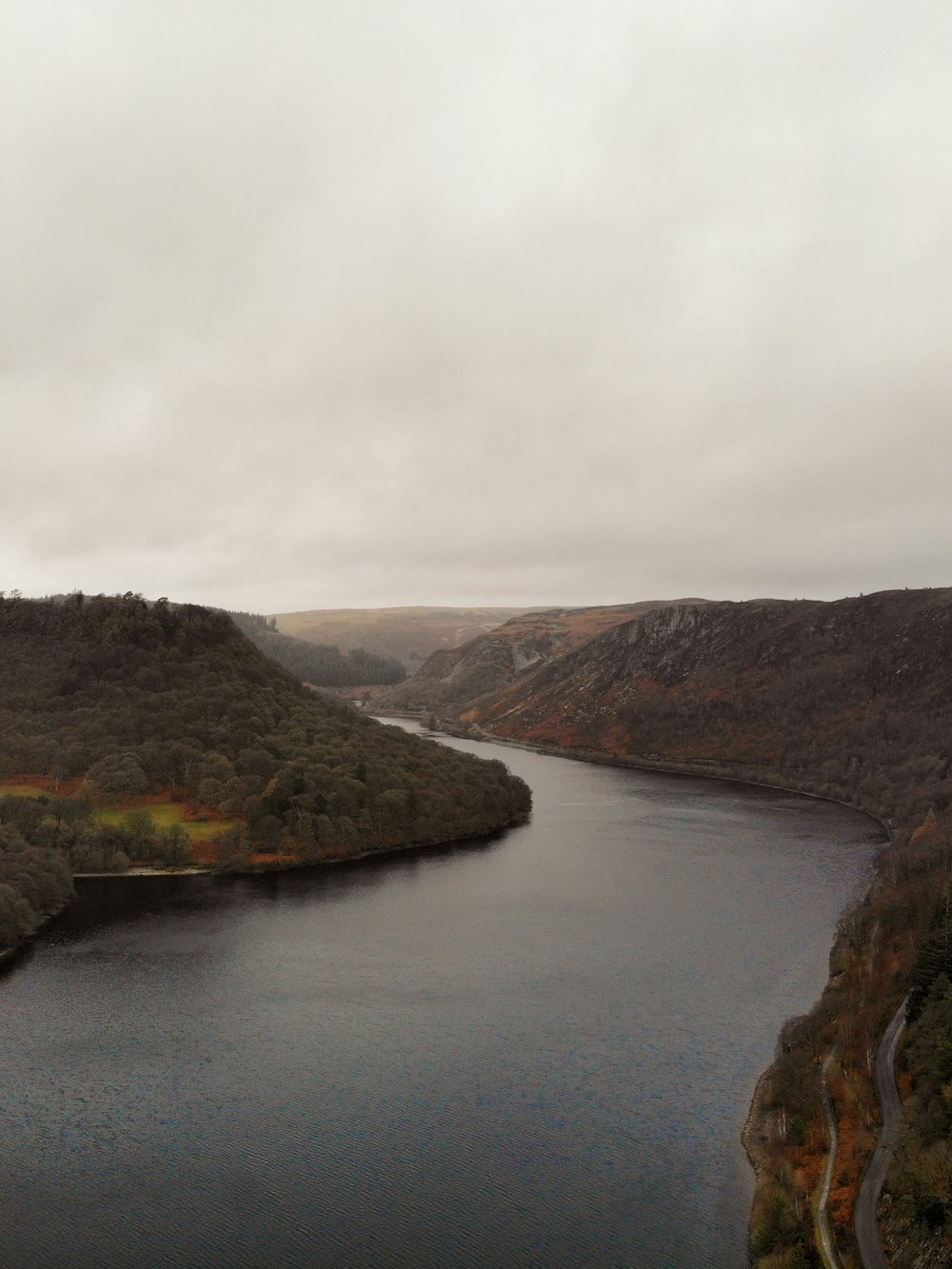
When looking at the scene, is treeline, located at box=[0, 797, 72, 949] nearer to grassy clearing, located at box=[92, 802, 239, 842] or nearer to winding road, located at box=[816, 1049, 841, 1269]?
grassy clearing, located at box=[92, 802, 239, 842]

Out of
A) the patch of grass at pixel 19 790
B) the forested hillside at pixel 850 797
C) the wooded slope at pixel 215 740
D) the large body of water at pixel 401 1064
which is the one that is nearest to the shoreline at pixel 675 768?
the forested hillside at pixel 850 797

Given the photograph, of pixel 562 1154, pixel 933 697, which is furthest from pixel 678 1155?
pixel 933 697

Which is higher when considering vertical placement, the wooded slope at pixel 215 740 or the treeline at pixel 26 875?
the wooded slope at pixel 215 740

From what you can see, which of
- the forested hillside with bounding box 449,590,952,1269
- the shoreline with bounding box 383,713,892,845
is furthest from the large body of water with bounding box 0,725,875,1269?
the shoreline with bounding box 383,713,892,845

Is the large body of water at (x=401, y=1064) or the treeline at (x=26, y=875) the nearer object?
the large body of water at (x=401, y=1064)

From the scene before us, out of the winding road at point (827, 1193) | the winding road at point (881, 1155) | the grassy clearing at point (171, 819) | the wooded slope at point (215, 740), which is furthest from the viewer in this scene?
the wooded slope at point (215, 740)

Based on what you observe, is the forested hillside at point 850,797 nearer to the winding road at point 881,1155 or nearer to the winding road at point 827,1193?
the winding road at point 827,1193
